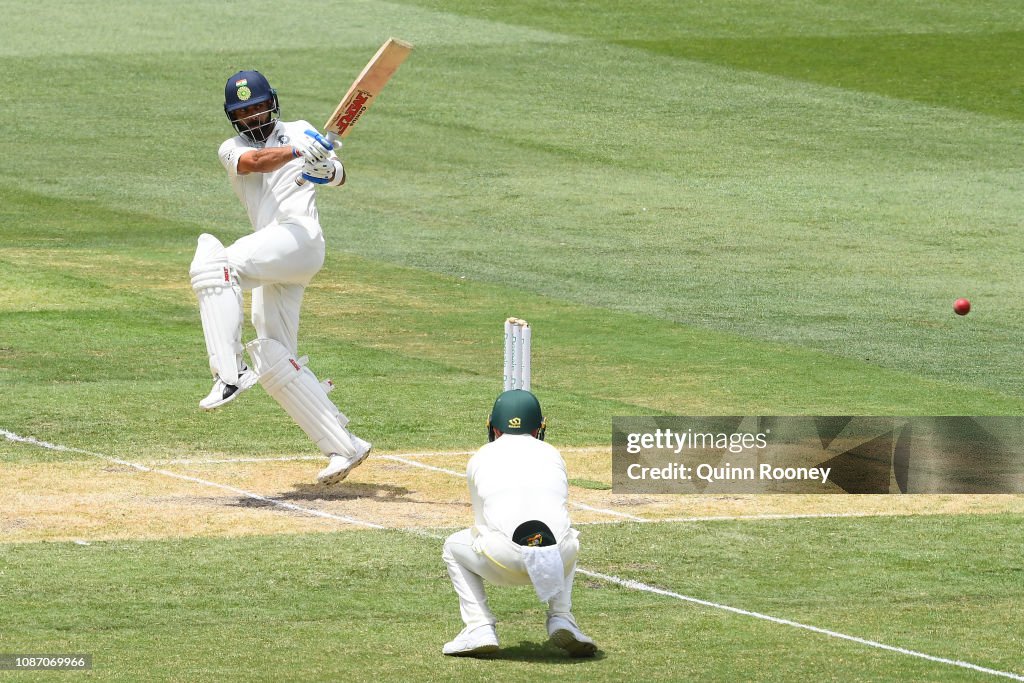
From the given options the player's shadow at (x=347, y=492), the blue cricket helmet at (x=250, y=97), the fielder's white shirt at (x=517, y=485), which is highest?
the blue cricket helmet at (x=250, y=97)

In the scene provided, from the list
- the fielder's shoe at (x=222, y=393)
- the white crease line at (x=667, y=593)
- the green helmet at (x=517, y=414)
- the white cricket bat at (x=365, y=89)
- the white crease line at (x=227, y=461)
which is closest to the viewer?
the white crease line at (x=667, y=593)

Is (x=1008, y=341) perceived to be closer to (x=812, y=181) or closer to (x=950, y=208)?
(x=950, y=208)

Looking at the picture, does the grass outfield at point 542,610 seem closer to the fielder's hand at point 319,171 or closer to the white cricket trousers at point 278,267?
the white cricket trousers at point 278,267

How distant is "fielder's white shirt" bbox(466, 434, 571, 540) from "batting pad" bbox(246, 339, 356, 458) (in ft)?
11.2

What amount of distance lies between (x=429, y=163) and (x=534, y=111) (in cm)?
384

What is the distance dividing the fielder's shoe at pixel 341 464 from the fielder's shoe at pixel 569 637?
3.65m

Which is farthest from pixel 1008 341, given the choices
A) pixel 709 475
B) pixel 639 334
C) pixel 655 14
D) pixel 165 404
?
pixel 655 14

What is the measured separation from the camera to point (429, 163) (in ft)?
91.2

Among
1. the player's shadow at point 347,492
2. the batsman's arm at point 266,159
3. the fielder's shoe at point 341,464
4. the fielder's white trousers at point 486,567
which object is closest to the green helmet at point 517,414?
the fielder's white trousers at point 486,567

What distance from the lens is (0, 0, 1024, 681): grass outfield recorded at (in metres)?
8.96

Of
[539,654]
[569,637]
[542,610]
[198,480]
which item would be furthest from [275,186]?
[569,637]

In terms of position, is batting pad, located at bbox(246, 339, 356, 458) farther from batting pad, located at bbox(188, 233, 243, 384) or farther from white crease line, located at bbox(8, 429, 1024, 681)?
white crease line, located at bbox(8, 429, 1024, 681)

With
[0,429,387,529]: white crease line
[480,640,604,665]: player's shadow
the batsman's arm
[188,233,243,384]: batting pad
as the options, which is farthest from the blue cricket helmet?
[480,640,604,665]: player's shadow

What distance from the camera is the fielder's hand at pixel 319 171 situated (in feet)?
38.1
